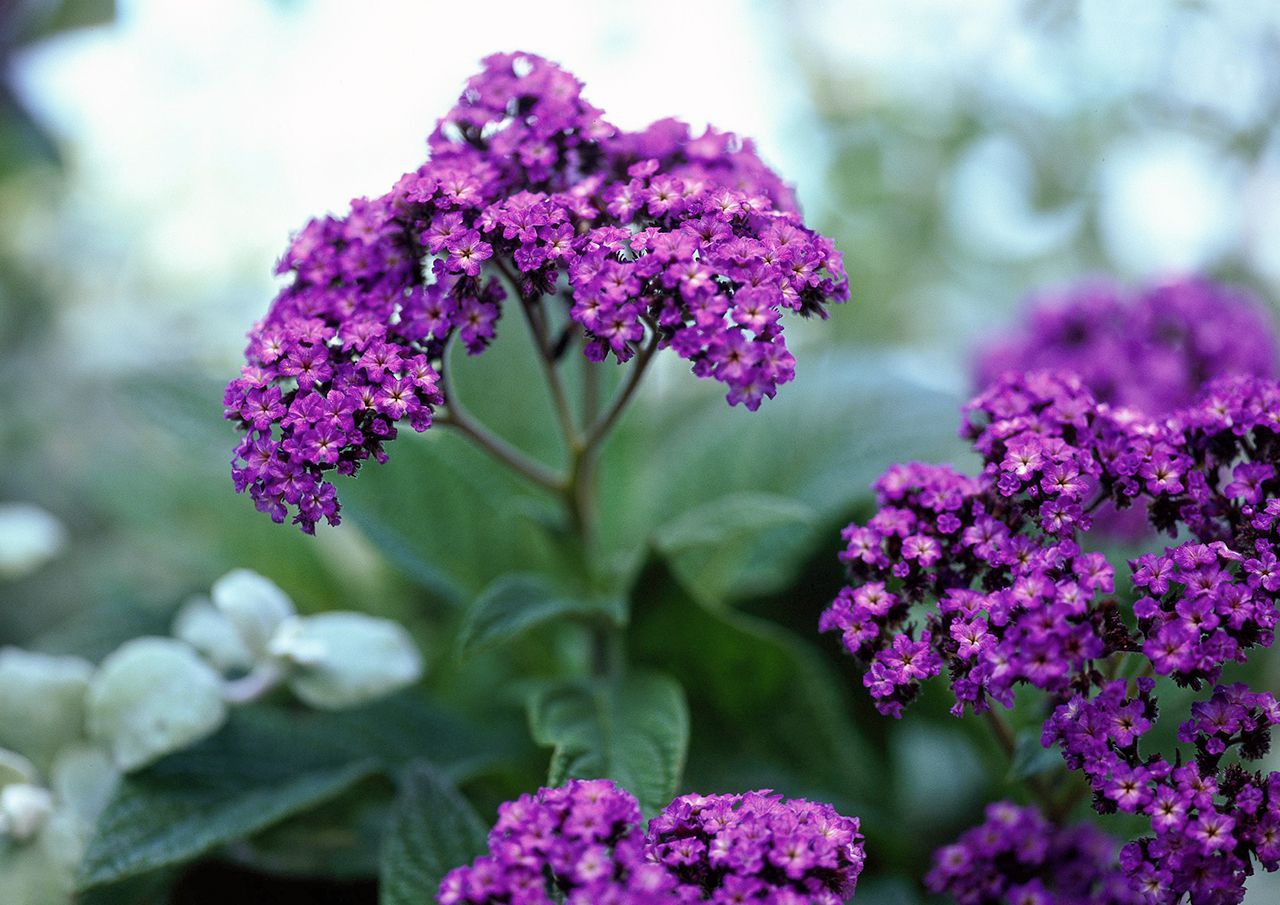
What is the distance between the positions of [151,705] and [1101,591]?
73 cm

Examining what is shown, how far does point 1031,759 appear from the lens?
0.82 metres

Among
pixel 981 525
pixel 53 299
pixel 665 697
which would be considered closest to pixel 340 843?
pixel 665 697

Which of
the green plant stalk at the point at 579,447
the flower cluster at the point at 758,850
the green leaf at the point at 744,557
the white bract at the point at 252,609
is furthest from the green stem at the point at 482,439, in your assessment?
the flower cluster at the point at 758,850

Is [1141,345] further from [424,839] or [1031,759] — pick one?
[424,839]

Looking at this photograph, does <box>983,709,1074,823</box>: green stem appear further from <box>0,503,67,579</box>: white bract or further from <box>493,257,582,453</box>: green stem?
<box>0,503,67,579</box>: white bract

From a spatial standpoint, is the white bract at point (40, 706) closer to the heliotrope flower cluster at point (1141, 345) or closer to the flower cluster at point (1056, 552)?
the flower cluster at point (1056, 552)

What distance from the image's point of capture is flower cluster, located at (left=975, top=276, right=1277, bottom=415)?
3.97 feet

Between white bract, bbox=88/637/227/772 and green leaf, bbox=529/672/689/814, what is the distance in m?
0.28

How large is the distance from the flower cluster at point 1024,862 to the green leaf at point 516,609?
1.00 feet

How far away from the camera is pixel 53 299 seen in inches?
81.0

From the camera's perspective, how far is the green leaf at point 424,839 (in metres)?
0.84

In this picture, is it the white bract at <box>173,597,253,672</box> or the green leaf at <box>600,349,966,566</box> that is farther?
the green leaf at <box>600,349,966,566</box>

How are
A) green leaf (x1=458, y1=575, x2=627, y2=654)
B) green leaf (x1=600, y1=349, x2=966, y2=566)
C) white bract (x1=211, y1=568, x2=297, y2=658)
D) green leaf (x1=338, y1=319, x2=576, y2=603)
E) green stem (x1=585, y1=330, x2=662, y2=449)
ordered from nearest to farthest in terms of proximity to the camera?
green stem (x1=585, y1=330, x2=662, y2=449) < green leaf (x1=458, y1=575, x2=627, y2=654) < white bract (x1=211, y1=568, x2=297, y2=658) < green leaf (x1=338, y1=319, x2=576, y2=603) < green leaf (x1=600, y1=349, x2=966, y2=566)

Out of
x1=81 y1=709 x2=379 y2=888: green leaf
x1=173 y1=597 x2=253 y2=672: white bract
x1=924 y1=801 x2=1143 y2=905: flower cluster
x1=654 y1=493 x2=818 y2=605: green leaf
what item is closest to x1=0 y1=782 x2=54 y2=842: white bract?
x1=81 y1=709 x2=379 y2=888: green leaf
